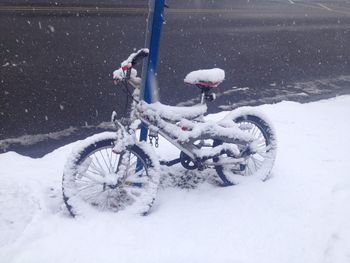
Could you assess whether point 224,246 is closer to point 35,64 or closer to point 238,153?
point 238,153

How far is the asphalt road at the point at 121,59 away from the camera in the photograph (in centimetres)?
634

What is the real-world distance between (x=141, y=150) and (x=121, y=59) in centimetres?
531

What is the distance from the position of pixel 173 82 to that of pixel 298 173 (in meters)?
3.81

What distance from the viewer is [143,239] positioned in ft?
11.6

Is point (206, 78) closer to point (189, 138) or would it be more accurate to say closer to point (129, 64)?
point (189, 138)

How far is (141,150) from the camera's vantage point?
3.77 meters

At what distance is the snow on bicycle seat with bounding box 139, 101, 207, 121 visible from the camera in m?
3.80

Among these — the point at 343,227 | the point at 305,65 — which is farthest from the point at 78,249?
the point at 305,65

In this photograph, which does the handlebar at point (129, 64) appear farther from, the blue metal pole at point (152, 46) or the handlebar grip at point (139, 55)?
the blue metal pole at point (152, 46)

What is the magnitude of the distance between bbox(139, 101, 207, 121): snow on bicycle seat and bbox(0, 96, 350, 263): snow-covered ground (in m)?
0.86

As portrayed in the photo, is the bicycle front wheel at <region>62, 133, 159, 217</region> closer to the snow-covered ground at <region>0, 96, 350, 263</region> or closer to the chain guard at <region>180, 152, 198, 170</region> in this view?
the snow-covered ground at <region>0, 96, 350, 263</region>

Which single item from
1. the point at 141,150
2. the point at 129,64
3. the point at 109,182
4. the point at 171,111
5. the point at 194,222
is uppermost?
the point at 129,64

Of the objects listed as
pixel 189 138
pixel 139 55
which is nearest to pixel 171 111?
pixel 189 138

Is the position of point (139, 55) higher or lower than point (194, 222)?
higher
